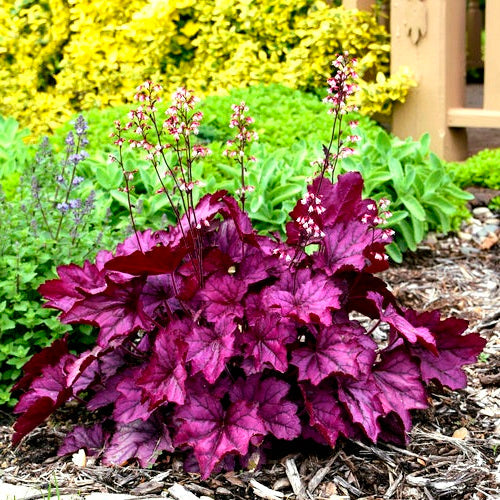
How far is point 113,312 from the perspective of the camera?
2482 mm

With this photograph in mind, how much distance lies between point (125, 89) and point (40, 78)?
3.34ft

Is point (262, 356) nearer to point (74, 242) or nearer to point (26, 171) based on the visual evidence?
point (74, 242)

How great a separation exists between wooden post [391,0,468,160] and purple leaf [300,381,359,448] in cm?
341

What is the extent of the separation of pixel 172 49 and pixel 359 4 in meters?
1.49

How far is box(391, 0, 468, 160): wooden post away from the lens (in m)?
5.39

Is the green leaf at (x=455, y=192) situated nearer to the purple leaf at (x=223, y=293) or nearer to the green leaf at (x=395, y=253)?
the green leaf at (x=395, y=253)

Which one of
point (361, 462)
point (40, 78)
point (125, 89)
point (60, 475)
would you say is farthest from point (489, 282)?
point (40, 78)

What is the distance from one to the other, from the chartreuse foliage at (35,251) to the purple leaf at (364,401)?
1.06 m

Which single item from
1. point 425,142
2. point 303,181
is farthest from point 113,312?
point 425,142

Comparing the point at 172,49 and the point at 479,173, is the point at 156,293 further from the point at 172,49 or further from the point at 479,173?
the point at 172,49

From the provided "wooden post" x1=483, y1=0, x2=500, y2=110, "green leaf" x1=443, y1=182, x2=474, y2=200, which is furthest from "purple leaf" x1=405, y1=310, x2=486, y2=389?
"wooden post" x1=483, y1=0, x2=500, y2=110

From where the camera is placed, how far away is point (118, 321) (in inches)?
97.0

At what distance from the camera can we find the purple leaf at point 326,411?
238 cm

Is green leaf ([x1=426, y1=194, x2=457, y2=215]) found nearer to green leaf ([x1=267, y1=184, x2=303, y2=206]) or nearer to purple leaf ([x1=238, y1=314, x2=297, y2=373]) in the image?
green leaf ([x1=267, y1=184, x2=303, y2=206])
